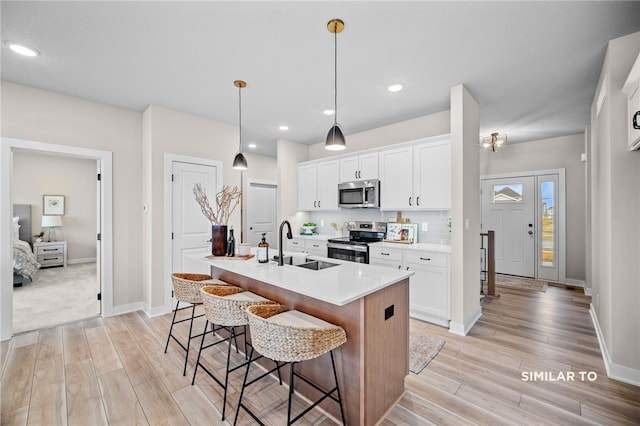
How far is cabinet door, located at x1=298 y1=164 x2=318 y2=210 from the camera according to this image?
17.1 ft

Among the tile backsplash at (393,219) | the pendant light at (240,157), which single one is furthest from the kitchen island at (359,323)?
the tile backsplash at (393,219)

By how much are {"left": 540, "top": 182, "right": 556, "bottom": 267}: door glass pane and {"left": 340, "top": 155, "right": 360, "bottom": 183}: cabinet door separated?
3704 mm

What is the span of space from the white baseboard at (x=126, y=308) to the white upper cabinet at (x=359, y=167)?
354 centimetres

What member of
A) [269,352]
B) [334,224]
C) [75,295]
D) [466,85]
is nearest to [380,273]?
[269,352]

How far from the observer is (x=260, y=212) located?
6617 millimetres

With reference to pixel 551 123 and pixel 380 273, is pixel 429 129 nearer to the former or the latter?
pixel 551 123

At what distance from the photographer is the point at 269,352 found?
162 centimetres

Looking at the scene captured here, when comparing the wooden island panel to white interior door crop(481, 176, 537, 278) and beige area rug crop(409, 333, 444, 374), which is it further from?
white interior door crop(481, 176, 537, 278)

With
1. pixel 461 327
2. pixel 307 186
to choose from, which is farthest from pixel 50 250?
pixel 461 327

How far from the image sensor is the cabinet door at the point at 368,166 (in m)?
4.29

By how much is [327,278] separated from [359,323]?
0.39m

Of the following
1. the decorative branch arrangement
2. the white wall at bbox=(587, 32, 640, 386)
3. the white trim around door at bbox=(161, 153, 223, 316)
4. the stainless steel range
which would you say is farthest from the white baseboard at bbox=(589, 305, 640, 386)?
the white trim around door at bbox=(161, 153, 223, 316)

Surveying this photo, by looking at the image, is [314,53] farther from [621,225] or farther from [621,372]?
[621,372]

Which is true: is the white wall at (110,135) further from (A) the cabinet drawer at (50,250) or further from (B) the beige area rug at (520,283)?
(B) the beige area rug at (520,283)
